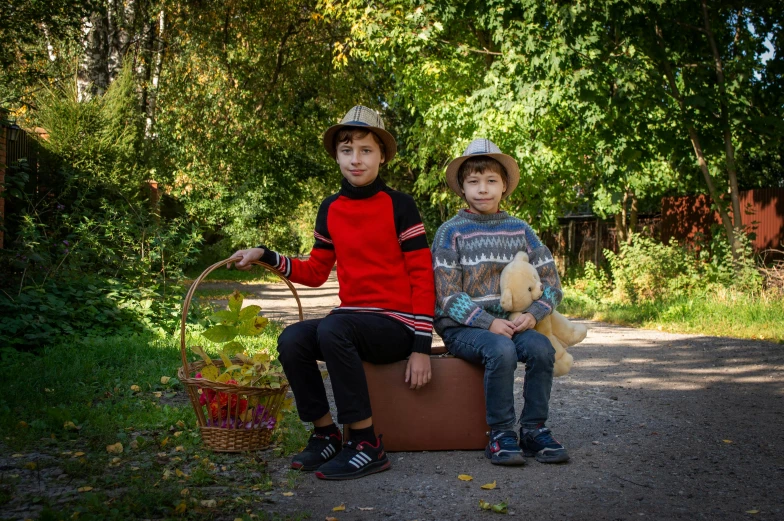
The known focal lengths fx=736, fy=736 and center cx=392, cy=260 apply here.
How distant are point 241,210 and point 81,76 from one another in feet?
20.3

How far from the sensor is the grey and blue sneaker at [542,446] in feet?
11.8

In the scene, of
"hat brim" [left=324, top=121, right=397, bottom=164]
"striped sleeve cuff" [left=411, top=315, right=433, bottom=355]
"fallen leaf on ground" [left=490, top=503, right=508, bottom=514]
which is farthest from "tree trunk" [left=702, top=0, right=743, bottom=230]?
"fallen leaf on ground" [left=490, top=503, right=508, bottom=514]

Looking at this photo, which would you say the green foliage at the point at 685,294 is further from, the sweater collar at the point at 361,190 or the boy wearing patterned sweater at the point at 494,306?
the sweater collar at the point at 361,190

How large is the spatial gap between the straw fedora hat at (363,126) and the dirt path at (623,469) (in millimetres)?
1679

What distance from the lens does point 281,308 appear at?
41.9 feet

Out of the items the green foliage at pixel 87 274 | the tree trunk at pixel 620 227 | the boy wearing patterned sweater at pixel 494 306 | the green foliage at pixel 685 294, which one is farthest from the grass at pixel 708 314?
the tree trunk at pixel 620 227

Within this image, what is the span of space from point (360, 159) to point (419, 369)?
44.8 inches

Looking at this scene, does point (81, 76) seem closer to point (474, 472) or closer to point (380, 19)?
point (380, 19)

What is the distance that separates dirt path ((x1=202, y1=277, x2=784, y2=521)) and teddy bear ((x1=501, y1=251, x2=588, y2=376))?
21.3 inches

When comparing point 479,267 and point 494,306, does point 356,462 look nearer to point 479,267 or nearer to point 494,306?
point 494,306

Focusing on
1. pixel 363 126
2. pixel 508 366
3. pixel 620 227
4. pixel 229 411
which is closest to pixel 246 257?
pixel 229 411

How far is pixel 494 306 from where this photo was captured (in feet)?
12.9

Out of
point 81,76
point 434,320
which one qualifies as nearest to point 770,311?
point 434,320

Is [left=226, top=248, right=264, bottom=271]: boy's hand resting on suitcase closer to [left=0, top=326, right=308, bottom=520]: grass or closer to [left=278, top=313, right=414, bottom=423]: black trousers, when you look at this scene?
[left=278, top=313, right=414, bottom=423]: black trousers
